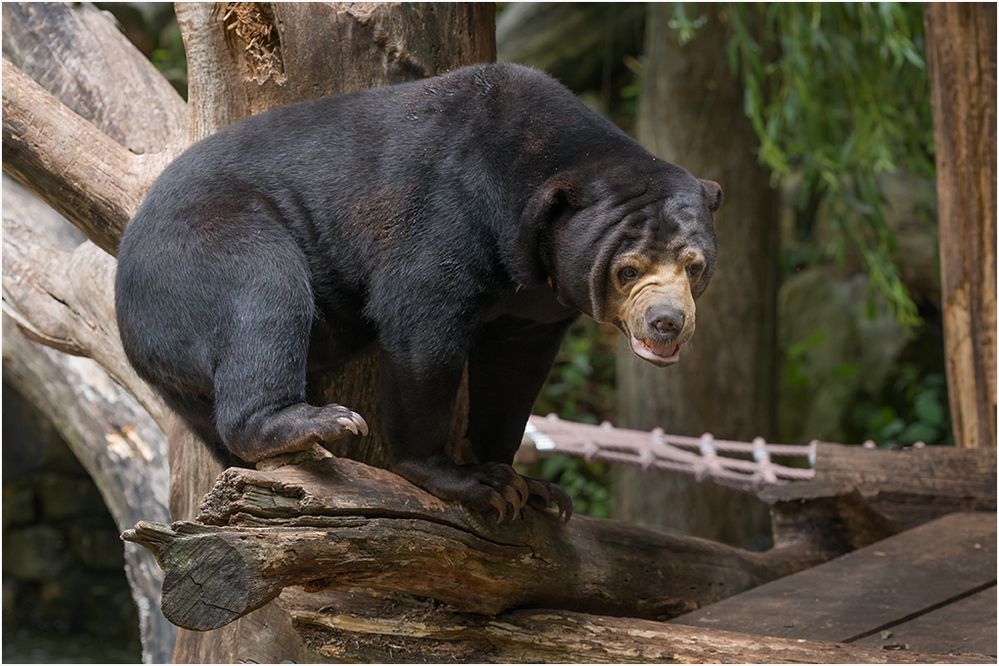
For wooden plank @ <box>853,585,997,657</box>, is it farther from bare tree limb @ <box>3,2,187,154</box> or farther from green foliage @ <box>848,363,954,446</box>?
green foliage @ <box>848,363,954,446</box>

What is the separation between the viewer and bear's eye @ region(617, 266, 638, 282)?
2.58m

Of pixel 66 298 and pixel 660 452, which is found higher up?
pixel 66 298

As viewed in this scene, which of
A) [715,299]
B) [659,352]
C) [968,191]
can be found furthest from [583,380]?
[659,352]

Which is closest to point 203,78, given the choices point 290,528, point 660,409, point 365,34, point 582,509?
point 365,34

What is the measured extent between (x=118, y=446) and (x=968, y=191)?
3.06 meters

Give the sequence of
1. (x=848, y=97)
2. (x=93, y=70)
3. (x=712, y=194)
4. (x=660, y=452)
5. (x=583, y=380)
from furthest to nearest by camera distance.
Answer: (x=583, y=380) < (x=848, y=97) < (x=660, y=452) < (x=93, y=70) < (x=712, y=194)

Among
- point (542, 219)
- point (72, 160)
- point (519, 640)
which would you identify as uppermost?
point (72, 160)

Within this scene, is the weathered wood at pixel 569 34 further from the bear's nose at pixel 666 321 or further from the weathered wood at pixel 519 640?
the bear's nose at pixel 666 321

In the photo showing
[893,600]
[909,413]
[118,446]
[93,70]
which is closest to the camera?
[893,600]

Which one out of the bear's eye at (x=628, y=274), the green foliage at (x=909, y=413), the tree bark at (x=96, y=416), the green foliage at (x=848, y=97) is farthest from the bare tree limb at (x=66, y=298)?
the green foliage at (x=909, y=413)

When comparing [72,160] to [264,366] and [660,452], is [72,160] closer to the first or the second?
[264,366]

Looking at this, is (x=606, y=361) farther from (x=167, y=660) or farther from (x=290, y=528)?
(x=290, y=528)

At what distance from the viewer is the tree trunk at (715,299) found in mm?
7148

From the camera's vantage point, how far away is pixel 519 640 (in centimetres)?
283
